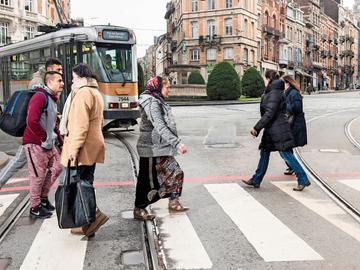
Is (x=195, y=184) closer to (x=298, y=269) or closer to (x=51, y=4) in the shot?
(x=298, y=269)

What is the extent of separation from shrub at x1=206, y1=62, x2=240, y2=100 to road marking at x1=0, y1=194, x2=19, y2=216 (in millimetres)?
33486

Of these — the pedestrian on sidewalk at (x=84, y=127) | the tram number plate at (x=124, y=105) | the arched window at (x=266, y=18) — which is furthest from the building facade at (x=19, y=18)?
the pedestrian on sidewalk at (x=84, y=127)

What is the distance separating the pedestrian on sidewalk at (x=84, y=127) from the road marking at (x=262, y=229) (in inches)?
68.1

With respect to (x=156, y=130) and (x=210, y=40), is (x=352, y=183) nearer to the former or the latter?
(x=156, y=130)

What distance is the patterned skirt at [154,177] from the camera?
5961mm

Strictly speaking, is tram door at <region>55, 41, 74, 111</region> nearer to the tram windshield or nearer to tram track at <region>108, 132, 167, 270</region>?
the tram windshield

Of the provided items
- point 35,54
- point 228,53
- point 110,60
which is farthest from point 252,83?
point 110,60

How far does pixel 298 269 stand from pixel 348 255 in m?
0.69

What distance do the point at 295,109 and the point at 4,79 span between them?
15114mm

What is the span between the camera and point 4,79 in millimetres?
20219

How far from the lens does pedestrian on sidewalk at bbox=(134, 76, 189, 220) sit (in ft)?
18.8

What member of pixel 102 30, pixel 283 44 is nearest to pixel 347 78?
pixel 283 44

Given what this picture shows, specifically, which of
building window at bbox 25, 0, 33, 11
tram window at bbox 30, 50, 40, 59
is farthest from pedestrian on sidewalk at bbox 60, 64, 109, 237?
building window at bbox 25, 0, 33, 11

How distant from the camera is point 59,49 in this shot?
14883mm
